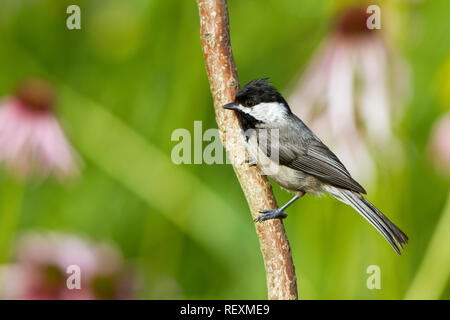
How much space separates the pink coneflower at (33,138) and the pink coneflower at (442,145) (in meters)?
1.04

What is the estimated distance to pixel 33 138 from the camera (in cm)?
171

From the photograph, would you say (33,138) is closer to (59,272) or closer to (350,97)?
(59,272)

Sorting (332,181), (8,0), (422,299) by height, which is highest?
(8,0)

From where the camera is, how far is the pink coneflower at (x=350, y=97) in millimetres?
1496

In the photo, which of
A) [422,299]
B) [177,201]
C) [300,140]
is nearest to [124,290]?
[177,201]

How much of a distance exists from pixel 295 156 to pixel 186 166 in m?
0.54

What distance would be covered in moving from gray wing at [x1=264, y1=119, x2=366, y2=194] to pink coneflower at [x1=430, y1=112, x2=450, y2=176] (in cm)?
36

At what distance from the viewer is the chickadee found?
4.34ft

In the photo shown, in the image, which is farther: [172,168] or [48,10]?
[48,10]

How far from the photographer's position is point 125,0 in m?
2.20

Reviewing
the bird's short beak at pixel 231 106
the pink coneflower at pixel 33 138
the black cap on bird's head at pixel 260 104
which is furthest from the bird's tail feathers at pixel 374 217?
the pink coneflower at pixel 33 138

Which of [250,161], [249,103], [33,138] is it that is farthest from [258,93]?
[33,138]

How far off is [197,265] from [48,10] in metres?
1.08

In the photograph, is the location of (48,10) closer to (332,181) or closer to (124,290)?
(124,290)
